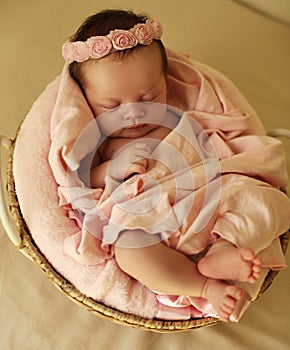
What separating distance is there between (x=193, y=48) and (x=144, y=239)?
0.76 m

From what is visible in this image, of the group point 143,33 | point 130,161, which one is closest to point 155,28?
point 143,33

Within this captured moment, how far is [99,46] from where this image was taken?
1.05 m

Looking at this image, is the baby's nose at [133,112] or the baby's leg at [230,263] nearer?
the baby's leg at [230,263]

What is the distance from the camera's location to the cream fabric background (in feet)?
3.76

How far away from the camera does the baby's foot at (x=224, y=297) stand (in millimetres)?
882

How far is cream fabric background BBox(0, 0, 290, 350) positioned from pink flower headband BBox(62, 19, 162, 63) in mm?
409

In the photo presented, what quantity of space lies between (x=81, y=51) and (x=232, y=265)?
0.49 m

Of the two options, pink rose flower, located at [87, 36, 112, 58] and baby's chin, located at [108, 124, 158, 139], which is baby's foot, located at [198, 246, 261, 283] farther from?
pink rose flower, located at [87, 36, 112, 58]

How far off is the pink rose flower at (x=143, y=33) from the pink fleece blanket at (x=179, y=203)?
16 cm

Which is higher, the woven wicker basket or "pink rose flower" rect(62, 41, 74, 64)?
"pink rose flower" rect(62, 41, 74, 64)

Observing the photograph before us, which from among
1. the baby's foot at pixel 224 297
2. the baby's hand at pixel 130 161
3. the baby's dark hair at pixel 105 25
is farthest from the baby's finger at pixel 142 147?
the baby's foot at pixel 224 297

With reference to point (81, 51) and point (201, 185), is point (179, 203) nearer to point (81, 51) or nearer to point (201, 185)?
Answer: point (201, 185)

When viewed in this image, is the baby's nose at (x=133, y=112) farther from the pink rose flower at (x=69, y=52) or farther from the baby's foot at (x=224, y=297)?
the baby's foot at (x=224, y=297)

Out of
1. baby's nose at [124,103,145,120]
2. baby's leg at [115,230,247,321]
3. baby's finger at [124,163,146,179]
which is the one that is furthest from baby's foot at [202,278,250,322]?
baby's nose at [124,103,145,120]
